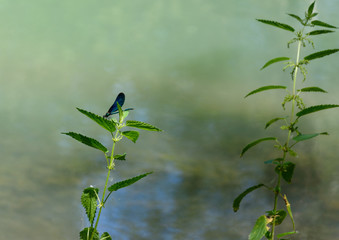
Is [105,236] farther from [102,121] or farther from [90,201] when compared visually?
[102,121]

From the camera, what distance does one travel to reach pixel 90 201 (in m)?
2.04

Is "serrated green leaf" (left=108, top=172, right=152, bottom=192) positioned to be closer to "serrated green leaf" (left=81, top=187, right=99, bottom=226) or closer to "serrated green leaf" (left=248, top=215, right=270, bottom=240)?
"serrated green leaf" (left=81, top=187, right=99, bottom=226)

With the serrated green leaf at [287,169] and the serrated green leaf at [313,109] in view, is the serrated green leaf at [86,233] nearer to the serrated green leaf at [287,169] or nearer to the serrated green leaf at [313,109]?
the serrated green leaf at [287,169]

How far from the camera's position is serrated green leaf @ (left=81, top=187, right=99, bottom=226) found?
2008 millimetres

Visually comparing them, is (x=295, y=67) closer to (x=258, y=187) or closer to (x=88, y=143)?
(x=258, y=187)

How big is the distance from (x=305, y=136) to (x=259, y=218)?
604 millimetres

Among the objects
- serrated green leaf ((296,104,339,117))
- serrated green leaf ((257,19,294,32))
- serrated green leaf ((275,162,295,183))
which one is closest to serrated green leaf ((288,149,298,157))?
serrated green leaf ((275,162,295,183))

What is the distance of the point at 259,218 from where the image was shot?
2230mm

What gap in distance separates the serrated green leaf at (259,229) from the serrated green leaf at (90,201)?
3.03ft

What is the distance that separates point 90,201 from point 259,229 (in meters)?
1.01

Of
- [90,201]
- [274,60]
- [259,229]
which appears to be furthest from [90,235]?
[274,60]

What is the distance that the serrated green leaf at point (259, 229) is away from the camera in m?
2.17

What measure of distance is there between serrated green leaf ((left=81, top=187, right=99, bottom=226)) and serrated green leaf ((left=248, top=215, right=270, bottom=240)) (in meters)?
0.92

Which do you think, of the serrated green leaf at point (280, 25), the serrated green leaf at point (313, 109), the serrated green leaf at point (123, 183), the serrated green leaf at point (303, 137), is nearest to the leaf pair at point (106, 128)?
the serrated green leaf at point (123, 183)
